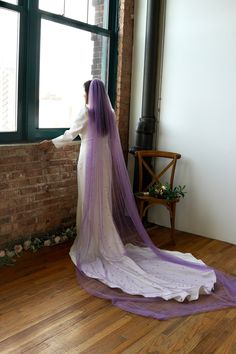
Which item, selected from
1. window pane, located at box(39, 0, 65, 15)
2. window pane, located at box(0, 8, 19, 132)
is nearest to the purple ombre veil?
window pane, located at box(0, 8, 19, 132)

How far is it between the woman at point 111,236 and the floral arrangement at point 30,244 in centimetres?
34

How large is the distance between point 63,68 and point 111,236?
1.72 meters

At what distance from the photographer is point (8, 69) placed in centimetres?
347

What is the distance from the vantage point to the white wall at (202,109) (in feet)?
13.0

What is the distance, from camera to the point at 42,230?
386 cm

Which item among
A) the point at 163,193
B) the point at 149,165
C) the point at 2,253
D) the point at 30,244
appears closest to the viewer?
the point at 2,253

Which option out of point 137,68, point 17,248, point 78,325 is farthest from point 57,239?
point 137,68

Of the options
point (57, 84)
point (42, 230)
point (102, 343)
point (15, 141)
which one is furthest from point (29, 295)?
point (57, 84)

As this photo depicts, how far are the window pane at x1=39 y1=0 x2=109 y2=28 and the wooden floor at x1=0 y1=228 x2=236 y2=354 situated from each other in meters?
2.41

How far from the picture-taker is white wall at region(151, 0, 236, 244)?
3.98 m

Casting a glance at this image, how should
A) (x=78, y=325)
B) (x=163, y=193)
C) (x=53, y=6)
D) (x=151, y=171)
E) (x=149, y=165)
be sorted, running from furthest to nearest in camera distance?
1. (x=149, y=165)
2. (x=151, y=171)
3. (x=163, y=193)
4. (x=53, y=6)
5. (x=78, y=325)

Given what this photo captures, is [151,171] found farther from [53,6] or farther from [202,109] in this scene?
[53,6]

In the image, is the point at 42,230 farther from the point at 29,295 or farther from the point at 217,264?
the point at 217,264

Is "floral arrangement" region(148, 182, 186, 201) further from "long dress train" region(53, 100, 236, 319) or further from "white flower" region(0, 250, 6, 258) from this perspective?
"white flower" region(0, 250, 6, 258)
